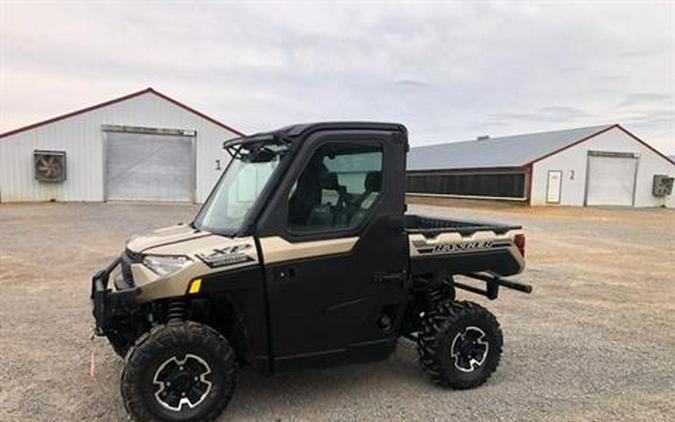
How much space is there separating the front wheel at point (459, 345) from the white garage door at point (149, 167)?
87.0ft

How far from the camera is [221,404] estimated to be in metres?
3.92

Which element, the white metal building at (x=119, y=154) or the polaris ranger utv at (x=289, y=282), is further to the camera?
the white metal building at (x=119, y=154)

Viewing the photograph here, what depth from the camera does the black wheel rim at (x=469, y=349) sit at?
15.5ft

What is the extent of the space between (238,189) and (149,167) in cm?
2608

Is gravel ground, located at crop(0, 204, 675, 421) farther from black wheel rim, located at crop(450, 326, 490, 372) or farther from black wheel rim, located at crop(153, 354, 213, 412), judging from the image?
black wheel rim, located at crop(153, 354, 213, 412)

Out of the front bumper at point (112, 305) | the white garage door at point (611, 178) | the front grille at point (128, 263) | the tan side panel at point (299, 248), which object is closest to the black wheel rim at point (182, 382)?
the front bumper at point (112, 305)

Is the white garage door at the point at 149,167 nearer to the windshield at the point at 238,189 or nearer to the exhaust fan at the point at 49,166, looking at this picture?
the exhaust fan at the point at 49,166

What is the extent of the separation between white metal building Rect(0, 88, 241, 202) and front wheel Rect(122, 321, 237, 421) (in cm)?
2660

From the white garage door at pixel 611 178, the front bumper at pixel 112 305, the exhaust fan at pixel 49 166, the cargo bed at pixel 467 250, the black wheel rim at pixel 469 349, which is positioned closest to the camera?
the front bumper at pixel 112 305

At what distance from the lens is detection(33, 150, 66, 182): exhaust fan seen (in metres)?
26.9

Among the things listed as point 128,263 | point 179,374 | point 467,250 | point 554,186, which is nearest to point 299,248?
point 179,374

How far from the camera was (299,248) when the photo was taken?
161 inches

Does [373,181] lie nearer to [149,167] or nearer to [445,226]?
[445,226]

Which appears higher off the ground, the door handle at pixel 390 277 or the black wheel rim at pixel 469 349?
the door handle at pixel 390 277
